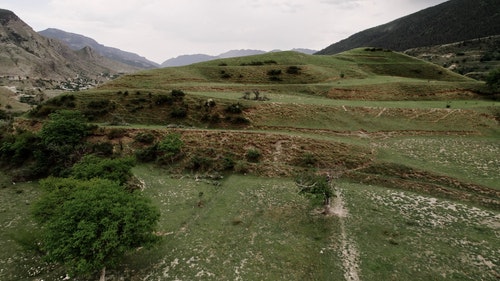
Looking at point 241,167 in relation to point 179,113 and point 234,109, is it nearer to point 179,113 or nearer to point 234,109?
point 234,109

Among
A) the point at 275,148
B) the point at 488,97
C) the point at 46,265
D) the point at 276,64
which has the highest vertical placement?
the point at 276,64

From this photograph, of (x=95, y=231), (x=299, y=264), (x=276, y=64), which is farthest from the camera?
(x=276, y=64)

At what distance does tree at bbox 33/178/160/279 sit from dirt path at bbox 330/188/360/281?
1503cm

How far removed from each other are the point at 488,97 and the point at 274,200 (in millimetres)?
56778

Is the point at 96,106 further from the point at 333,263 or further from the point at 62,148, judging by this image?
the point at 333,263

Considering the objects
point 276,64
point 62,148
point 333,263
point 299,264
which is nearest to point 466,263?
point 333,263

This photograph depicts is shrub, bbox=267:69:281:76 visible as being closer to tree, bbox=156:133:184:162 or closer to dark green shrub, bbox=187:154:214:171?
tree, bbox=156:133:184:162

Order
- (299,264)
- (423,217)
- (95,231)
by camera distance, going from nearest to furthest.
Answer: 1. (95,231)
2. (299,264)
3. (423,217)

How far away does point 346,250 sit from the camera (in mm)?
23172

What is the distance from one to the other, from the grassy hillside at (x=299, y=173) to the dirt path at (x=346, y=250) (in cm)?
11

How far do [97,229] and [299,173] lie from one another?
24692 mm

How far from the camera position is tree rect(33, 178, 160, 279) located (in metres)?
18.8

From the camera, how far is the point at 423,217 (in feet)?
86.7

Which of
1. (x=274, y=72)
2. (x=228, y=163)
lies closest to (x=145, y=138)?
(x=228, y=163)
